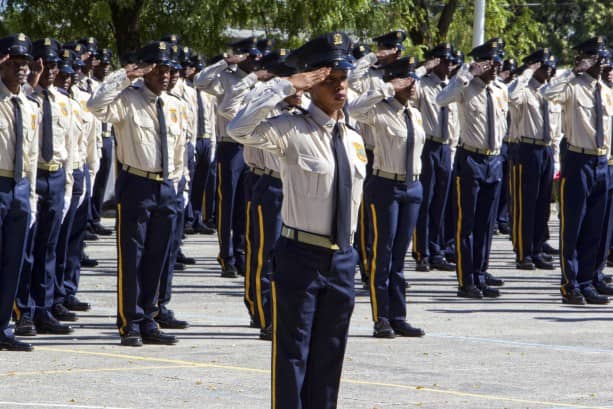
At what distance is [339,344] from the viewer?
7.33 meters

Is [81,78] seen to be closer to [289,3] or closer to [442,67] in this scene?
[442,67]

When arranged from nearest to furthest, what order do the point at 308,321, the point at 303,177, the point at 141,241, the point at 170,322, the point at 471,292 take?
the point at 308,321
the point at 303,177
the point at 141,241
the point at 170,322
the point at 471,292

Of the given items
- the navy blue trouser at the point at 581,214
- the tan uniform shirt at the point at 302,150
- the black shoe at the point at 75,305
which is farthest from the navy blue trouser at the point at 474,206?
the tan uniform shirt at the point at 302,150

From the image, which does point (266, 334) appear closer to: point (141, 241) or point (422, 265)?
point (141, 241)

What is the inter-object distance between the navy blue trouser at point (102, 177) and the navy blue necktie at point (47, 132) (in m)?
6.85

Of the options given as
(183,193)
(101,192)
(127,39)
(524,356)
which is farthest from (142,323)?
→ (127,39)

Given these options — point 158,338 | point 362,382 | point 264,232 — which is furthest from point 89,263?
point 362,382

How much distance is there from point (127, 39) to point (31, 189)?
47.1ft

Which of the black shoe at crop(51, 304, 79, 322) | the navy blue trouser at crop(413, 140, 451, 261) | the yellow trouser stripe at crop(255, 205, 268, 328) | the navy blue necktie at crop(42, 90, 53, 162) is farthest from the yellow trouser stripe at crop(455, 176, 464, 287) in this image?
the navy blue necktie at crop(42, 90, 53, 162)

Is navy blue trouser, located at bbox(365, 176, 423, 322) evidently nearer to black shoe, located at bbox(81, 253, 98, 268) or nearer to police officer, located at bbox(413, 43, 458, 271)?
police officer, located at bbox(413, 43, 458, 271)

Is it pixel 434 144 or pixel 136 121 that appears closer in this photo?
pixel 136 121

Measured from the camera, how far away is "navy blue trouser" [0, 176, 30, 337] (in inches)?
402

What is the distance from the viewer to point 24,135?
1030cm

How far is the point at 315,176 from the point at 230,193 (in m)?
8.08
